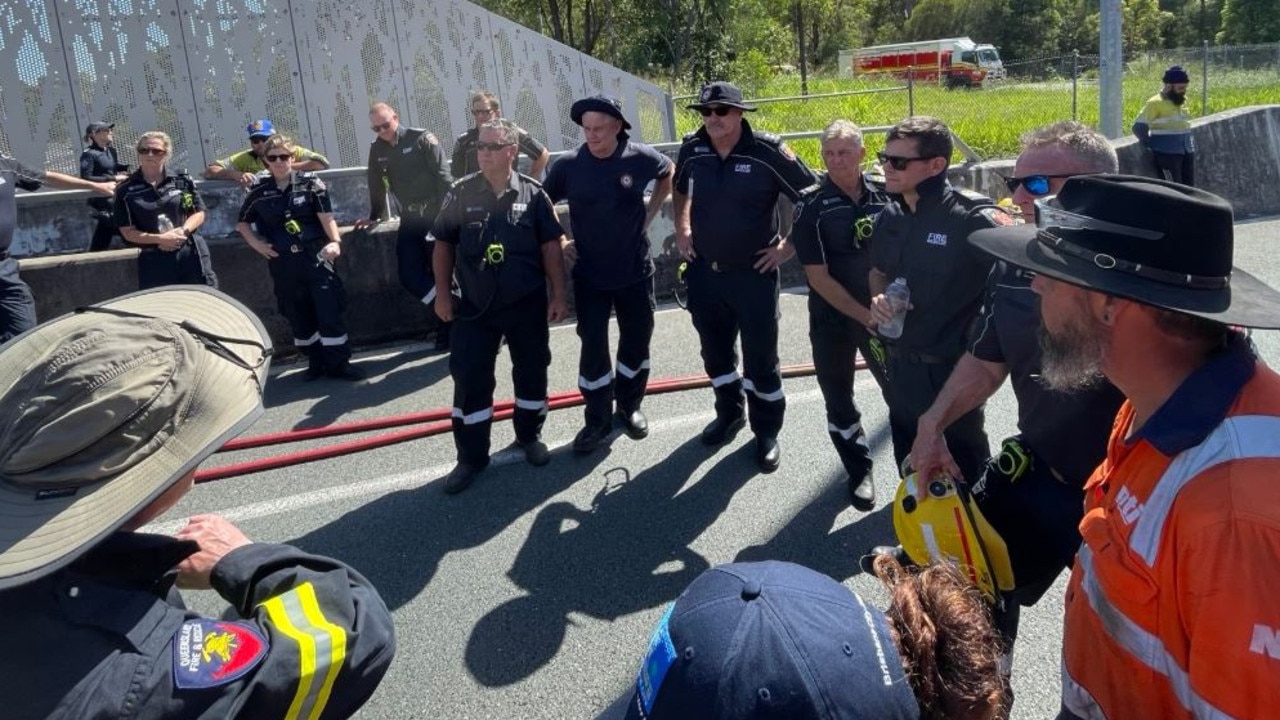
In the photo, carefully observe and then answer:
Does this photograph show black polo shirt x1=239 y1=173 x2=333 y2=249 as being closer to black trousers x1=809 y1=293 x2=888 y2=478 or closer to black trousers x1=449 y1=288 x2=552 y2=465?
black trousers x1=449 y1=288 x2=552 y2=465

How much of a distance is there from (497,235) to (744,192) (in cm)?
133

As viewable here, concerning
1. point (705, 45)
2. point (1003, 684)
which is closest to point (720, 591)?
point (1003, 684)

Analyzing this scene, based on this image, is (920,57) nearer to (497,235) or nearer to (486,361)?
(497,235)

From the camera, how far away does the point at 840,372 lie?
4.89 meters

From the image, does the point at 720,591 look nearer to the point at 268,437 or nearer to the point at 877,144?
the point at 268,437

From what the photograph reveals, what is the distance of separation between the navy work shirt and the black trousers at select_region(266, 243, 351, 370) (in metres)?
3.23

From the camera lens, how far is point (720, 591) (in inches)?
53.1

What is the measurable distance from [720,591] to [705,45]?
33.1m

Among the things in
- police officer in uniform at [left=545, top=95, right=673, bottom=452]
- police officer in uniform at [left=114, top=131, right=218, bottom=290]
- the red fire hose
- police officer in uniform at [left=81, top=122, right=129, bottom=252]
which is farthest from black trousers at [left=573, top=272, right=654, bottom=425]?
police officer in uniform at [left=81, top=122, right=129, bottom=252]

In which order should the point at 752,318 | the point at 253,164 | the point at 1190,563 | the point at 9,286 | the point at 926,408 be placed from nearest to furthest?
1. the point at 1190,563
2. the point at 926,408
3. the point at 752,318
4. the point at 9,286
5. the point at 253,164

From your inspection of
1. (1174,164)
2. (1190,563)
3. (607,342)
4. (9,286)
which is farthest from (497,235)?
(1174,164)

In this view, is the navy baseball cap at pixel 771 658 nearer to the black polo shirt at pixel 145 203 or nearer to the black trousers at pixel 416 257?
the black trousers at pixel 416 257

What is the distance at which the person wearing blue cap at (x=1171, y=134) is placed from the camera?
37.3 feet

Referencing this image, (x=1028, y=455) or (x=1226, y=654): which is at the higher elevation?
(x=1226, y=654)
